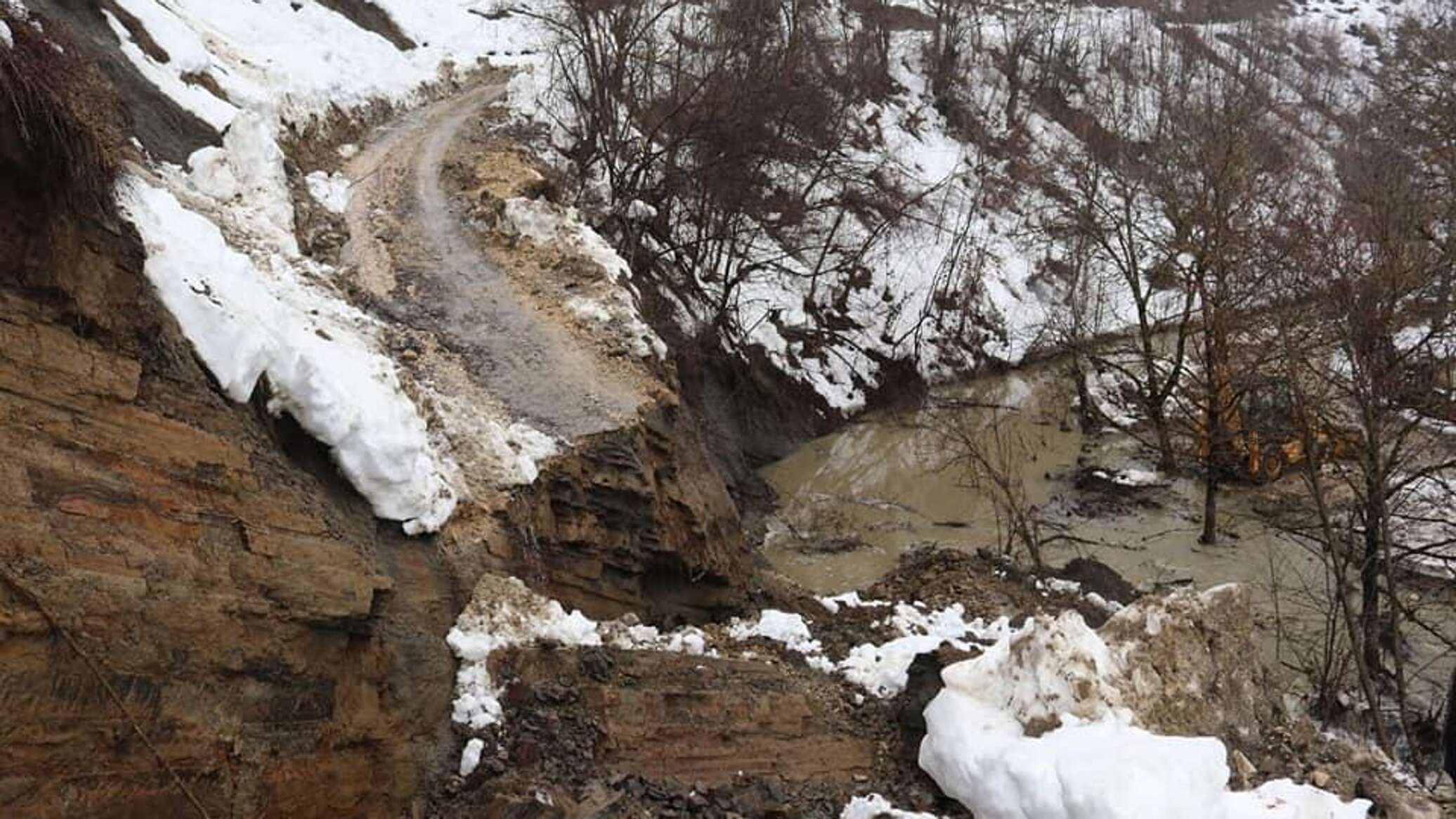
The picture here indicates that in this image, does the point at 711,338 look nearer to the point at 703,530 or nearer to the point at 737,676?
the point at 703,530

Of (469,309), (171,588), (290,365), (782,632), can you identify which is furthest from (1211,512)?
(171,588)

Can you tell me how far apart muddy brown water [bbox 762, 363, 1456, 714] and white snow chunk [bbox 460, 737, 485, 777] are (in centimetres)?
830

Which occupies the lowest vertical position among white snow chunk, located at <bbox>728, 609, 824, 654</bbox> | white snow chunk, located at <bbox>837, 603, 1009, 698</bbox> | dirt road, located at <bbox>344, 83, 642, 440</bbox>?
white snow chunk, located at <bbox>728, 609, 824, 654</bbox>

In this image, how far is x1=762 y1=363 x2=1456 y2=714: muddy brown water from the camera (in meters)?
14.6

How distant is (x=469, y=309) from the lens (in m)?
12.1

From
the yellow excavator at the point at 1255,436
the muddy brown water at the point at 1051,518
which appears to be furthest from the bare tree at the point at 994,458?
the yellow excavator at the point at 1255,436

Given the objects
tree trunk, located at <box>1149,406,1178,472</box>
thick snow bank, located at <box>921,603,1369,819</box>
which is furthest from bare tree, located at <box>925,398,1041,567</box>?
thick snow bank, located at <box>921,603,1369,819</box>

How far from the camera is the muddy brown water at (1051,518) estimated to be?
14.6 metres

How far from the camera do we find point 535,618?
7.67 m

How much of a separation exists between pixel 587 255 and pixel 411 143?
25.5 feet

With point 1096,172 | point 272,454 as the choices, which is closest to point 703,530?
point 272,454

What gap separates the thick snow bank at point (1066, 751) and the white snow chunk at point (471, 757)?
293cm

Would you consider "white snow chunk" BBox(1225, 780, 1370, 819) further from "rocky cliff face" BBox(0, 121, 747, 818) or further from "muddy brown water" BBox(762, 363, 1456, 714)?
"muddy brown water" BBox(762, 363, 1456, 714)

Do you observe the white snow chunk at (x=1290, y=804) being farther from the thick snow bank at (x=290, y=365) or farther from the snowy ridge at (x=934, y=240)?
the snowy ridge at (x=934, y=240)
